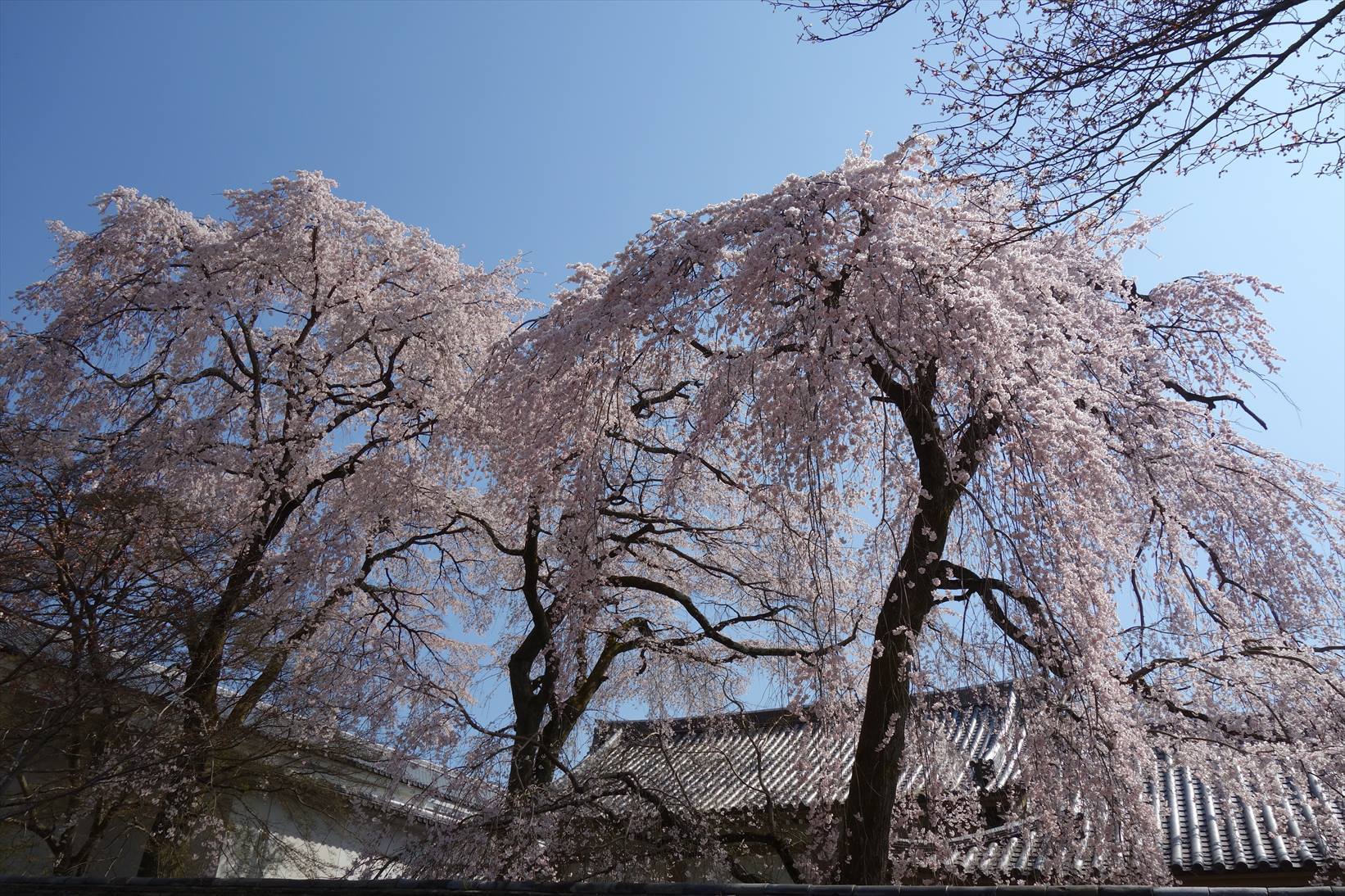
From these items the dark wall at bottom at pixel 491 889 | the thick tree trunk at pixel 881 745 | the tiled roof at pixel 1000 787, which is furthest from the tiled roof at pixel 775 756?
the dark wall at bottom at pixel 491 889

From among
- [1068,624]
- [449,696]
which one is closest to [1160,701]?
[1068,624]

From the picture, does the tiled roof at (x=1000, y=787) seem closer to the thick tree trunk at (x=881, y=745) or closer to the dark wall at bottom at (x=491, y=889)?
the thick tree trunk at (x=881, y=745)

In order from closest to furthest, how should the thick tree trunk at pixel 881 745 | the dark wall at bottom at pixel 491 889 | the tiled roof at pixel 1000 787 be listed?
the dark wall at bottom at pixel 491 889 → the thick tree trunk at pixel 881 745 → the tiled roof at pixel 1000 787

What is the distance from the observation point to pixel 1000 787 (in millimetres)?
8477

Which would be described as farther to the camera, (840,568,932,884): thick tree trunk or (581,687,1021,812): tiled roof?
(581,687,1021,812): tiled roof

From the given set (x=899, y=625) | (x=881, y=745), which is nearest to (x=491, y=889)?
(x=881, y=745)

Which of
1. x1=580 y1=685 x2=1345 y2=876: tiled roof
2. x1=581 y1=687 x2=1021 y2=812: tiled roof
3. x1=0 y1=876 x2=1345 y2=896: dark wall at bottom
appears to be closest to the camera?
x1=0 y1=876 x2=1345 y2=896: dark wall at bottom

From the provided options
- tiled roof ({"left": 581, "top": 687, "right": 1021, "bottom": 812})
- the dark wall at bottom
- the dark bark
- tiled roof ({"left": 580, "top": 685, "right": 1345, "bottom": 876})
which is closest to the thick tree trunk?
the dark bark

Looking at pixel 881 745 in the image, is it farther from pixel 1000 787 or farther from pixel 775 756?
pixel 775 756

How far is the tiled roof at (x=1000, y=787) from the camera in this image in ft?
19.8

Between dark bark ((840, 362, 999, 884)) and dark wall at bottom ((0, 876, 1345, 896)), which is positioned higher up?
dark bark ((840, 362, 999, 884))

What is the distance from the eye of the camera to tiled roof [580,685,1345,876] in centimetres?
603

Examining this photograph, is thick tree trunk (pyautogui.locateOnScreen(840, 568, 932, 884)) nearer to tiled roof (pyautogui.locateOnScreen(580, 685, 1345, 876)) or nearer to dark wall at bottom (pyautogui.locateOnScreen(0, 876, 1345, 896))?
tiled roof (pyautogui.locateOnScreen(580, 685, 1345, 876))

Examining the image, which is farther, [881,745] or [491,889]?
[881,745]
